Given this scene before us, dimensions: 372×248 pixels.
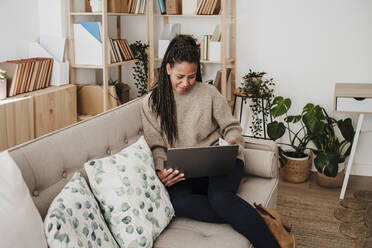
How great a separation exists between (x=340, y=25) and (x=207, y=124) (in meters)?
1.85

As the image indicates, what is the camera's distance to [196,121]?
2.15 meters

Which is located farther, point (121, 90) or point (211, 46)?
point (121, 90)

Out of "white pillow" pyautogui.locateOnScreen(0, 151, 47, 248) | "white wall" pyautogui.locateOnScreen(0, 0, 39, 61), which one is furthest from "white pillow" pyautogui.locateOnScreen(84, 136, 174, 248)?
"white wall" pyautogui.locateOnScreen(0, 0, 39, 61)

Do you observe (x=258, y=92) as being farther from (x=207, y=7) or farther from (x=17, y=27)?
(x=17, y=27)

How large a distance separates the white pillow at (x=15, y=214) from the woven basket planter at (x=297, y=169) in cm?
249

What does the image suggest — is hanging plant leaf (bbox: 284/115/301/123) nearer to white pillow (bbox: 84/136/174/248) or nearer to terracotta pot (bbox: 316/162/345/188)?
terracotta pot (bbox: 316/162/345/188)

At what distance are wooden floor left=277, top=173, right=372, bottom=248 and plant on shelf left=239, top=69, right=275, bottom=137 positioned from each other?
56 centimetres

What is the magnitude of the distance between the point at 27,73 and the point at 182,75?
50.7 inches

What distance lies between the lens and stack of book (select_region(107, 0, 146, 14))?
3447 millimetres

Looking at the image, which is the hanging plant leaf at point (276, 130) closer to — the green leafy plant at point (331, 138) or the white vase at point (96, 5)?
the green leafy plant at point (331, 138)

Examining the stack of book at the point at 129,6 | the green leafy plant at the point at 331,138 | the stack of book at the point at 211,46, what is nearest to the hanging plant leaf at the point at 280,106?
the green leafy plant at the point at 331,138

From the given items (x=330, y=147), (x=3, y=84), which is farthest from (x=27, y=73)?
(x=330, y=147)

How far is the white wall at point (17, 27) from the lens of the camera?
9.45ft

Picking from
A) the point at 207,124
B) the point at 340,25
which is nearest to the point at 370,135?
the point at 340,25
